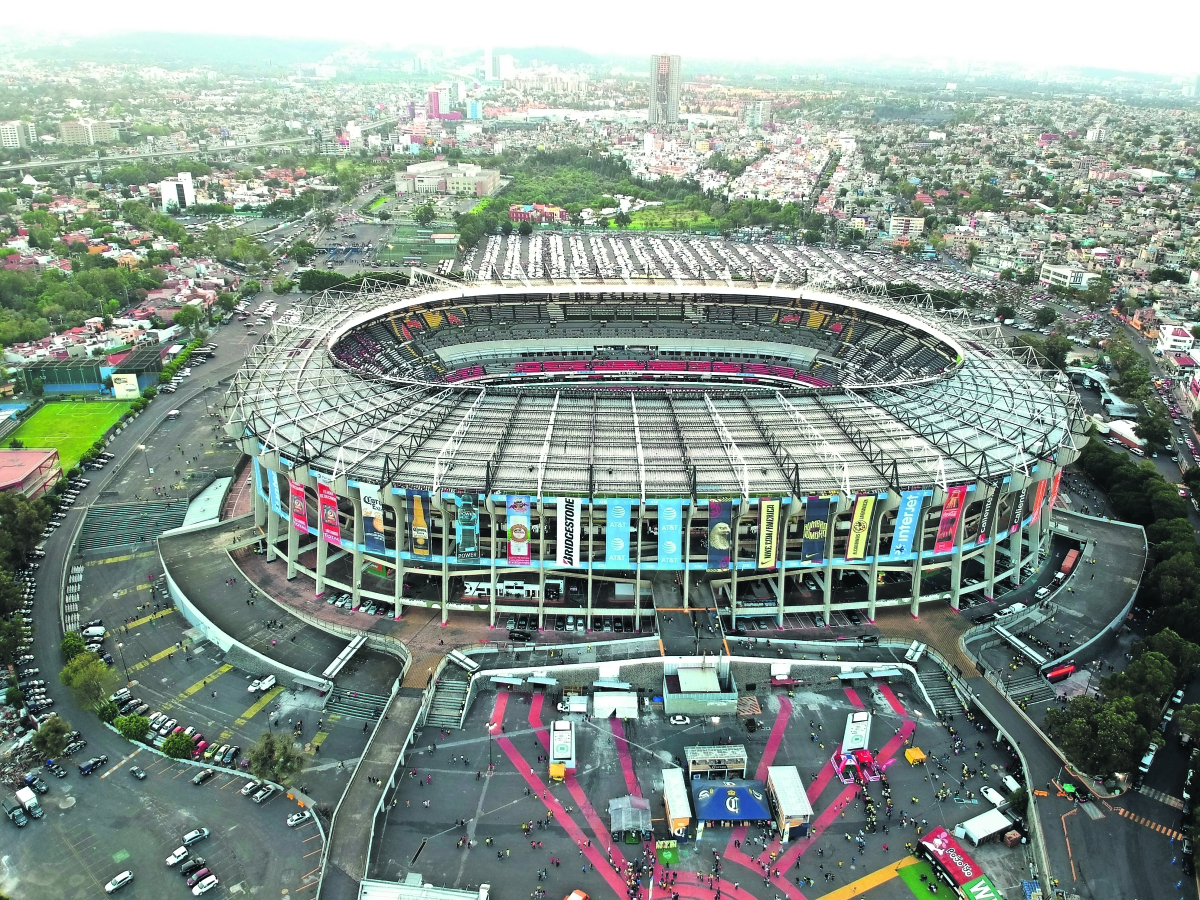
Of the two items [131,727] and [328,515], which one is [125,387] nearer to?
[328,515]

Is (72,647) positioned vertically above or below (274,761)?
below

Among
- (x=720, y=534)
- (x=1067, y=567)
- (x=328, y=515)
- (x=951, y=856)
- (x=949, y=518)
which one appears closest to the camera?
(x=951, y=856)

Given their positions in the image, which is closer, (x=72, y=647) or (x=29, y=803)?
(x=29, y=803)

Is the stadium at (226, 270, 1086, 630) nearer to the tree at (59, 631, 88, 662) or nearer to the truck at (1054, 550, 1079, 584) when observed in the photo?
the truck at (1054, 550, 1079, 584)

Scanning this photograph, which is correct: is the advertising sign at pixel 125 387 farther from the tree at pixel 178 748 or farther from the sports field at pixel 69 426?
the tree at pixel 178 748

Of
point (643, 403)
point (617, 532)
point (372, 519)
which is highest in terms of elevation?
point (643, 403)

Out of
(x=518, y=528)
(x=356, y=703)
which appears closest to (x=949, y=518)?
(x=518, y=528)

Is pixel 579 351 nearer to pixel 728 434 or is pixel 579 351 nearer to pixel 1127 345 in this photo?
pixel 728 434
